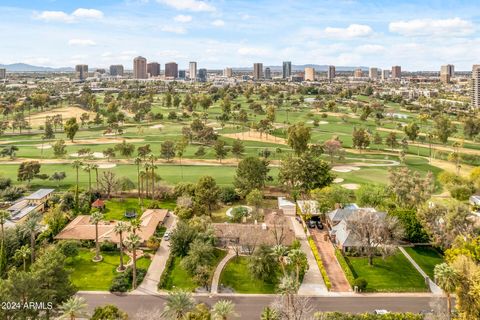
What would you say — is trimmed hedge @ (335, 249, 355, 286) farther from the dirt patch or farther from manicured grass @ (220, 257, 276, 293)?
the dirt patch

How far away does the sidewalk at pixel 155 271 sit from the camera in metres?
43.5

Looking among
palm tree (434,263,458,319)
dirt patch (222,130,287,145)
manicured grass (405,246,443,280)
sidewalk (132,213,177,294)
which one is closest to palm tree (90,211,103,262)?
sidewalk (132,213,177,294)

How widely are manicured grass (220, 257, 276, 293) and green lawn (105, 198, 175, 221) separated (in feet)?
72.7

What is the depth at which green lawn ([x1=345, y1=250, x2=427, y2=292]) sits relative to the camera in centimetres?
4412

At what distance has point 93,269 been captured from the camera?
47.6 metres

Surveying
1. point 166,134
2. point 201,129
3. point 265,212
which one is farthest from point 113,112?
point 265,212

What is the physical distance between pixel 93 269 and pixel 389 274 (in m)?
34.8

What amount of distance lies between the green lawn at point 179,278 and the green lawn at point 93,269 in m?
3.51

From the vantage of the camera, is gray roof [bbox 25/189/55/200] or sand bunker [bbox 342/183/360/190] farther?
sand bunker [bbox 342/183/360/190]

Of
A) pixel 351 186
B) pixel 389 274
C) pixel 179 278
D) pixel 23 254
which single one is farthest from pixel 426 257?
pixel 23 254

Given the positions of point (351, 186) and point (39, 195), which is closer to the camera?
point (39, 195)

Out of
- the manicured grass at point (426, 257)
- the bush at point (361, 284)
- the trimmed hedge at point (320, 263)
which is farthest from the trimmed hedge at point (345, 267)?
the manicured grass at point (426, 257)

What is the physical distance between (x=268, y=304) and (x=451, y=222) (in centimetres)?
2509

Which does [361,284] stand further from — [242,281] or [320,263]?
[242,281]
